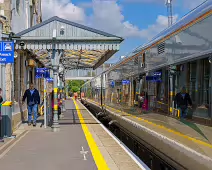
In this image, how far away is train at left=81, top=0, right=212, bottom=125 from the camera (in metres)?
5.21

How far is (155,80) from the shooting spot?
820 cm

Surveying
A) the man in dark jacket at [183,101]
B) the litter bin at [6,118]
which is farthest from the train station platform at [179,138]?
the litter bin at [6,118]

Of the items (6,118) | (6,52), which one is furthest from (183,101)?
(6,118)

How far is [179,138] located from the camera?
5984mm

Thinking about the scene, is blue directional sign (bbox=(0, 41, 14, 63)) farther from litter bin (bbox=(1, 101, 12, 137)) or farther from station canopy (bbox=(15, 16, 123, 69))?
station canopy (bbox=(15, 16, 123, 69))

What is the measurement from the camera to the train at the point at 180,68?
5.21m

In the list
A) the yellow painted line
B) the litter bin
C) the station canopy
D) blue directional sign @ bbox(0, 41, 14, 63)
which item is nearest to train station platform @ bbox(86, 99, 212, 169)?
the yellow painted line

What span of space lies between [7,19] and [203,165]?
1134 cm

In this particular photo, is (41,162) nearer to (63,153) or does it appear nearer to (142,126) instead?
(63,153)

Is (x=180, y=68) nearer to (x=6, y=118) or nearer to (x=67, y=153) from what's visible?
(x=67, y=153)

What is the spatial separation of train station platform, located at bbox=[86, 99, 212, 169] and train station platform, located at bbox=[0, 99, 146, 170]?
0.64 metres

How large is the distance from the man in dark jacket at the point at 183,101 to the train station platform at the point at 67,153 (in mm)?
1498

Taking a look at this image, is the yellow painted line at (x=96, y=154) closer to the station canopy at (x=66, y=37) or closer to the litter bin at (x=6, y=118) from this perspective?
the litter bin at (x=6, y=118)

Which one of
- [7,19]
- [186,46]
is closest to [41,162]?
[186,46]
